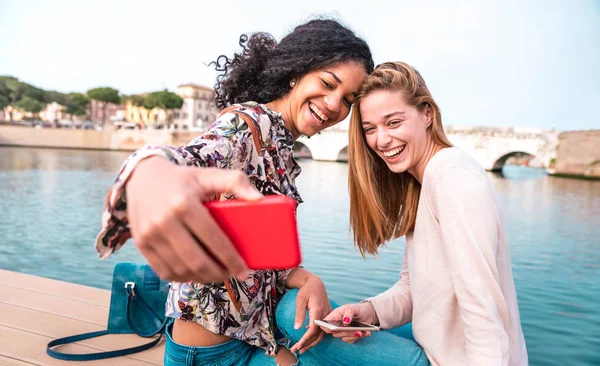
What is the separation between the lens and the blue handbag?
2.27 metres

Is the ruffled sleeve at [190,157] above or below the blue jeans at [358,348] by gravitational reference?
above

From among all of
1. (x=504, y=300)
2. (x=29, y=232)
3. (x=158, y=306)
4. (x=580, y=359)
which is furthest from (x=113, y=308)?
(x=29, y=232)

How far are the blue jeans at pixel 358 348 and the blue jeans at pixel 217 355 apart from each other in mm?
106

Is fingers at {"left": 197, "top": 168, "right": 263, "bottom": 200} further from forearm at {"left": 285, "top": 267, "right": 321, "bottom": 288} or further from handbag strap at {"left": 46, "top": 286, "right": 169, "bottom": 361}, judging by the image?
handbag strap at {"left": 46, "top": 286, "right": 169, "bottom": 361}

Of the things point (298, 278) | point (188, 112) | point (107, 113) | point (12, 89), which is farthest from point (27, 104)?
point (298, 278)

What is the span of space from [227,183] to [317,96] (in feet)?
3.24

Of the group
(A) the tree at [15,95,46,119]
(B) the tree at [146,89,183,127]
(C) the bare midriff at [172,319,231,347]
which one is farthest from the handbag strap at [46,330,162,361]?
(B) the tree at [146,89,183,127]

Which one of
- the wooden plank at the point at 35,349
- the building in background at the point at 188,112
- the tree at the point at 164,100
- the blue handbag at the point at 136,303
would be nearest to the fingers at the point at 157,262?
the wooden plank at the point at 35,349

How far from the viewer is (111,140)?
3750 cm

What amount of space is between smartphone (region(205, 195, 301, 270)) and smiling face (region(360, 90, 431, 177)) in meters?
1.02

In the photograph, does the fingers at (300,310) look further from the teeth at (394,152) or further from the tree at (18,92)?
the tree at (18,92)

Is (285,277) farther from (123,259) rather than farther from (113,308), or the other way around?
(123,259)

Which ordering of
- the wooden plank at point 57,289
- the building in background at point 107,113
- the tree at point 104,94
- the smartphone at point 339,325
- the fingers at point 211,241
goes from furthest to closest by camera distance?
the building in background at point 107,113 → the tree at point 104,94 → the wooden plank at point 57,289 → the smartphone at point 339,325 → the fingers at point 211,241

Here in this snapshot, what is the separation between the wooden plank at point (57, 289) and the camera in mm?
2787
